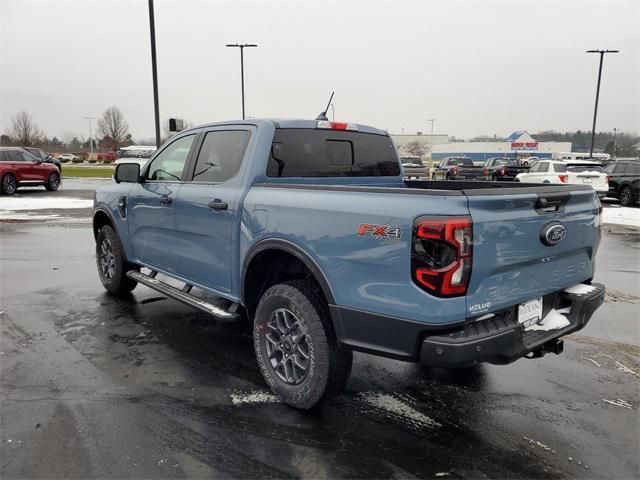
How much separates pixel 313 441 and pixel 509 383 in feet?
5.62

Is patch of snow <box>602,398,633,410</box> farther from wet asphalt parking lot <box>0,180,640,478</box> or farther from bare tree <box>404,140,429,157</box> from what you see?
bare tree <box>404,140,429,157</box>

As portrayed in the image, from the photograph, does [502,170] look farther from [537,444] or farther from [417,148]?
[417,148]

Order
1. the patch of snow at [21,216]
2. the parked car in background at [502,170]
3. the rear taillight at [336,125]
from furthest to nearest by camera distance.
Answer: the parked car in background at [502,170], the patch of snow at [21,216], the rear taillight at [336,125]

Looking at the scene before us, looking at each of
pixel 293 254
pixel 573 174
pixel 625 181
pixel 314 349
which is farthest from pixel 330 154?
pixel 625 181

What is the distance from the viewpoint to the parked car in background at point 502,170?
84.5ft

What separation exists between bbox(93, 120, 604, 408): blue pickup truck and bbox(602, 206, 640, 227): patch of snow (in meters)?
11.8

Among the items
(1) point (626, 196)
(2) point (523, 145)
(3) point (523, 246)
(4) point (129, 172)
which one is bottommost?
(1) point (626, 196)

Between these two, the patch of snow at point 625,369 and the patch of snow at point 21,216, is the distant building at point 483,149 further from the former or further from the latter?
the patch of snow at point 625,369

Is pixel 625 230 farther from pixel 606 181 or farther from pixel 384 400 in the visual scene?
pixel 384 400

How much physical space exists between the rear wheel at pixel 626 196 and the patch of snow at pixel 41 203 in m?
19.2

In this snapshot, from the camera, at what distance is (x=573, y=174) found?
18.3 meters

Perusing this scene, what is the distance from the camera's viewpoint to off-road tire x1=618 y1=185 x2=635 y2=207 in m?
18.2

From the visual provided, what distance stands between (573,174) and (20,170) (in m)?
21.7

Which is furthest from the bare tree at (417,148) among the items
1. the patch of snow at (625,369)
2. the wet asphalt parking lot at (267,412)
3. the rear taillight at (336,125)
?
the wet asphalt parking lot at (267,412)
